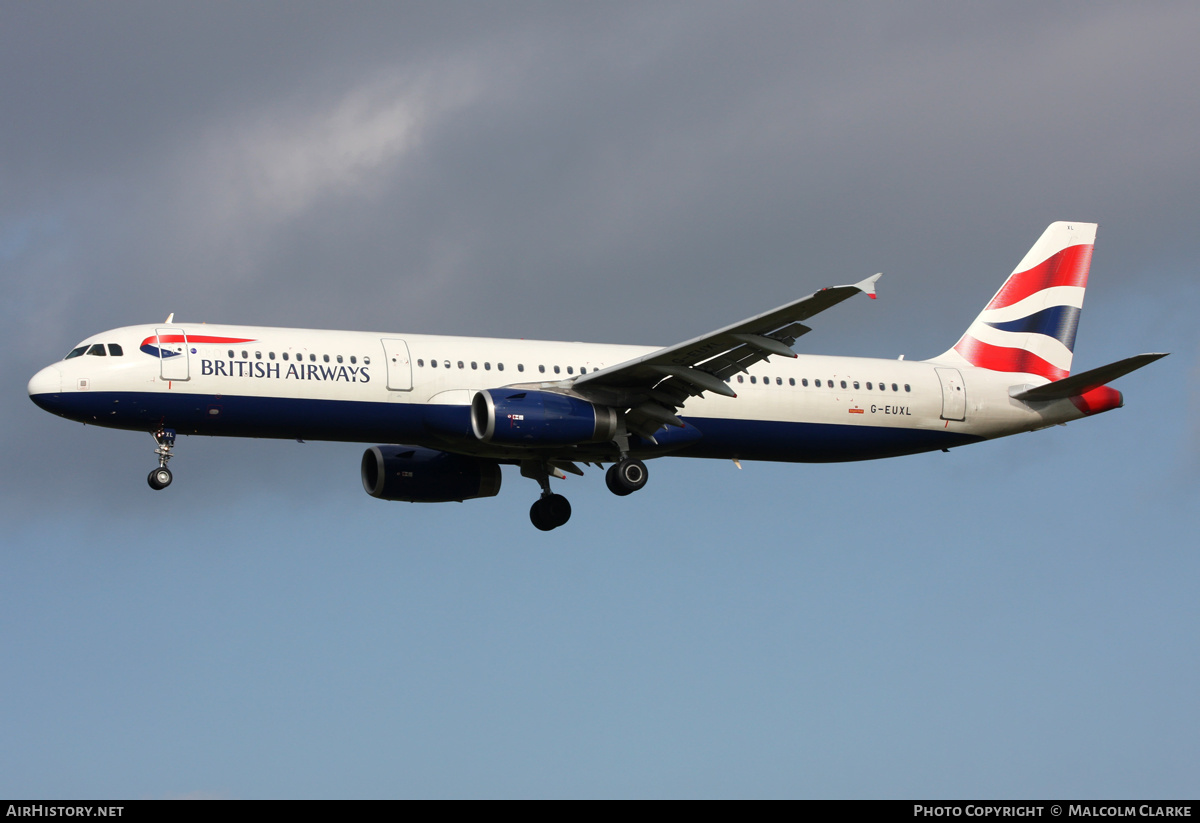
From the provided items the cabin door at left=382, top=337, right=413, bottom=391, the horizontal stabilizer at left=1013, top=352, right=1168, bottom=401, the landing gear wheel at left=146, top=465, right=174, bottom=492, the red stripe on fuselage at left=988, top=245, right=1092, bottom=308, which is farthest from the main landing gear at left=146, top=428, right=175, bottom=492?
the red stripe on fuselage at left=988, top=245, right=1092, bottom=308

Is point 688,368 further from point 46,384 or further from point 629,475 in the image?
Result: point 46,384

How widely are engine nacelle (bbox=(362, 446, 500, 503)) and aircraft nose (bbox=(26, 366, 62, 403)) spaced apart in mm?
9740

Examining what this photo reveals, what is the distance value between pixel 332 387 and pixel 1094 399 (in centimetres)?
2182

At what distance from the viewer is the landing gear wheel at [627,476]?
4106 cm

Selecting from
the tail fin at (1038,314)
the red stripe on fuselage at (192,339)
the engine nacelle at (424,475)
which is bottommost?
the engine nacelle at (424,475)

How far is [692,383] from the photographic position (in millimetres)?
39500

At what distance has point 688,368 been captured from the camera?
39.1m

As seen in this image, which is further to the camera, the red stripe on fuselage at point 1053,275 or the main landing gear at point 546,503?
the red stripe on fuselage at point 1053,275

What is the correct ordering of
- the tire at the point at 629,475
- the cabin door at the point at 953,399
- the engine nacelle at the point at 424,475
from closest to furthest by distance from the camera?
1. the tire at the point at 629,475
2. the engine nacelle at the point at 424,475
3. the cabin door at the point at 953,399

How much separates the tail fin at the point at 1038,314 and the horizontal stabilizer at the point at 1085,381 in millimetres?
1614

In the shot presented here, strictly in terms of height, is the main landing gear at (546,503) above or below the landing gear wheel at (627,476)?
above

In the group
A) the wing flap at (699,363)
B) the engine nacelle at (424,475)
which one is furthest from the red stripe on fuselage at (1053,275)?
the engine nacelle at (424,475)

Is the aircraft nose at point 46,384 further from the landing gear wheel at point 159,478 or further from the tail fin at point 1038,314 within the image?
the tail fin at point 1038,314
